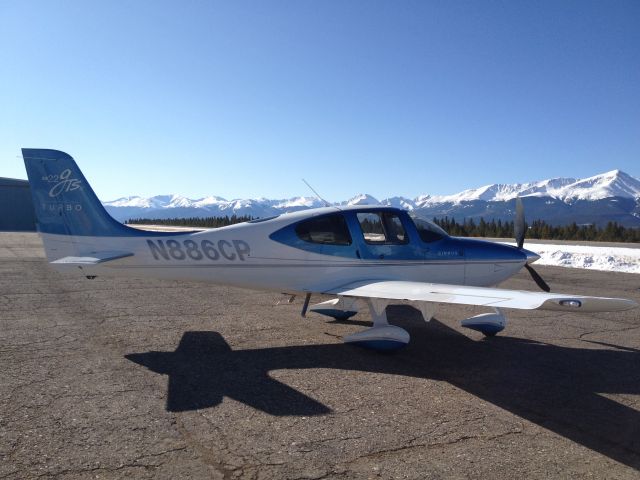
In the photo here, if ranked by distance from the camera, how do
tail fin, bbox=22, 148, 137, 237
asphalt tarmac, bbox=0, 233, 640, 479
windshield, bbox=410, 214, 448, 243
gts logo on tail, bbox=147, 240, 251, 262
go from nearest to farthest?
asphalt tarmac, bbox=0, 233, 640, 479, tail fin, bbox=22, 148, 137, 237, gts logo on tail, bbox=147, 240, 251, 262, windshield, bbox=410, 214, 448, 243

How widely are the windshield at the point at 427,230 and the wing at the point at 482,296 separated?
1258mm

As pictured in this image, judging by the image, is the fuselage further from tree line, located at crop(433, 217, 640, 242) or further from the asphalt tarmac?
tree line, located at crop(433, 217, 640, 242)

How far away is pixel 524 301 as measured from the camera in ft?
17.0

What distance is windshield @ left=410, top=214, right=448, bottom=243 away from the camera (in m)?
8.12

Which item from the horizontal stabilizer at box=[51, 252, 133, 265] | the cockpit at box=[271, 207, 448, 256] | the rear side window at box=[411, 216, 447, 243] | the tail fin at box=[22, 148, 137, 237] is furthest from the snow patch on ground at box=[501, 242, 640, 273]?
the tail fin at box=[22, 148, 137, 237]

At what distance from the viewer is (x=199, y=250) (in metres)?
7.41

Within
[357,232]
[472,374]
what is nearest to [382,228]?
[357,232]

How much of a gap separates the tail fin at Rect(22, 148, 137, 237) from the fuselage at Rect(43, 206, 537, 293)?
0.15m

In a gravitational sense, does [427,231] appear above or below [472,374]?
above

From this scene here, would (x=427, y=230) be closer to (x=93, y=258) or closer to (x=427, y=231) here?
(x=427, y=231)

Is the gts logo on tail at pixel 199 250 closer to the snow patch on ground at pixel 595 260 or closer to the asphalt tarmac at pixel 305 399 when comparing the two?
the asphalt tarmac at pixel 305 399

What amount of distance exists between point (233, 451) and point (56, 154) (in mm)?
5857

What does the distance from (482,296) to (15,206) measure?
8346 cm

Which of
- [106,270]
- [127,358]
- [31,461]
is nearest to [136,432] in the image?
[31,461]
